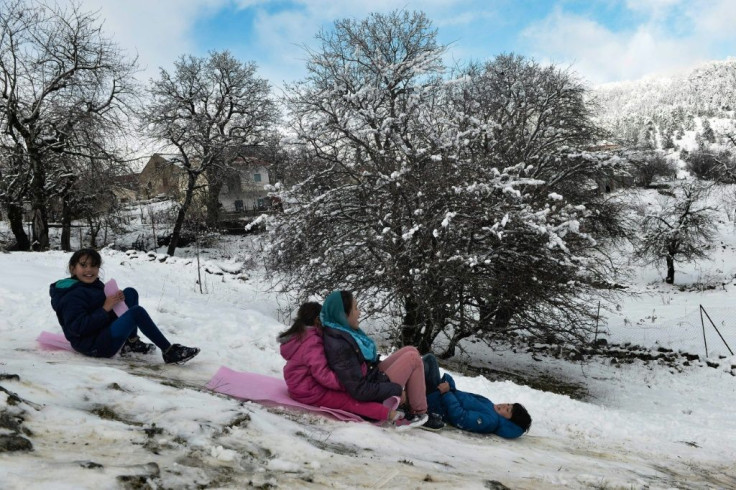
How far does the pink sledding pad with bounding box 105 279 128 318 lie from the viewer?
4.82m

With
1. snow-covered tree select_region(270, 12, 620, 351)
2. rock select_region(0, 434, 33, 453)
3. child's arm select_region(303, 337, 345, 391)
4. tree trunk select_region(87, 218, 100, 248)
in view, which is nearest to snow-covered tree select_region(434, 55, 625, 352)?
snow-covered tree select_region(270, 12, 620, 351)

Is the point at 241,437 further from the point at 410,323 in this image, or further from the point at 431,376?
the point at 410,323

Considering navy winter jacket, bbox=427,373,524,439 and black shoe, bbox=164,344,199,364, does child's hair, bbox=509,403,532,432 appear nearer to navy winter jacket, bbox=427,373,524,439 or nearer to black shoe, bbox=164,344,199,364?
navy winter jacket, bbox=427,373,524,439

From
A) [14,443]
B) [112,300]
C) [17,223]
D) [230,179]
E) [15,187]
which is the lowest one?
[14,443]

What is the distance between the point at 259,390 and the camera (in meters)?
4.41

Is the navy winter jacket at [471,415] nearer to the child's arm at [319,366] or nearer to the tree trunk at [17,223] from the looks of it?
the child's arm at [319,366]

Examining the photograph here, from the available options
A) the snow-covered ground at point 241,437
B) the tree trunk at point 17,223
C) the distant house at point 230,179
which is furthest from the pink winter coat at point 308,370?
the tree trunk at point 17,223

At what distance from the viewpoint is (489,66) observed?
2111 centimetres

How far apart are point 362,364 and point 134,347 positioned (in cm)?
255

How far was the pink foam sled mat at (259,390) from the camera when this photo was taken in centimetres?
404

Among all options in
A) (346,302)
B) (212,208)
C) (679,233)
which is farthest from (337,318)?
(212,208)

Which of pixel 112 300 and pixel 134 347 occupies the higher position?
pixel 112 300

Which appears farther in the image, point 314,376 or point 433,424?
point 433,424

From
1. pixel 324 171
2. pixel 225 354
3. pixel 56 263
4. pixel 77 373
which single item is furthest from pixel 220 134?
pixel 77 373
